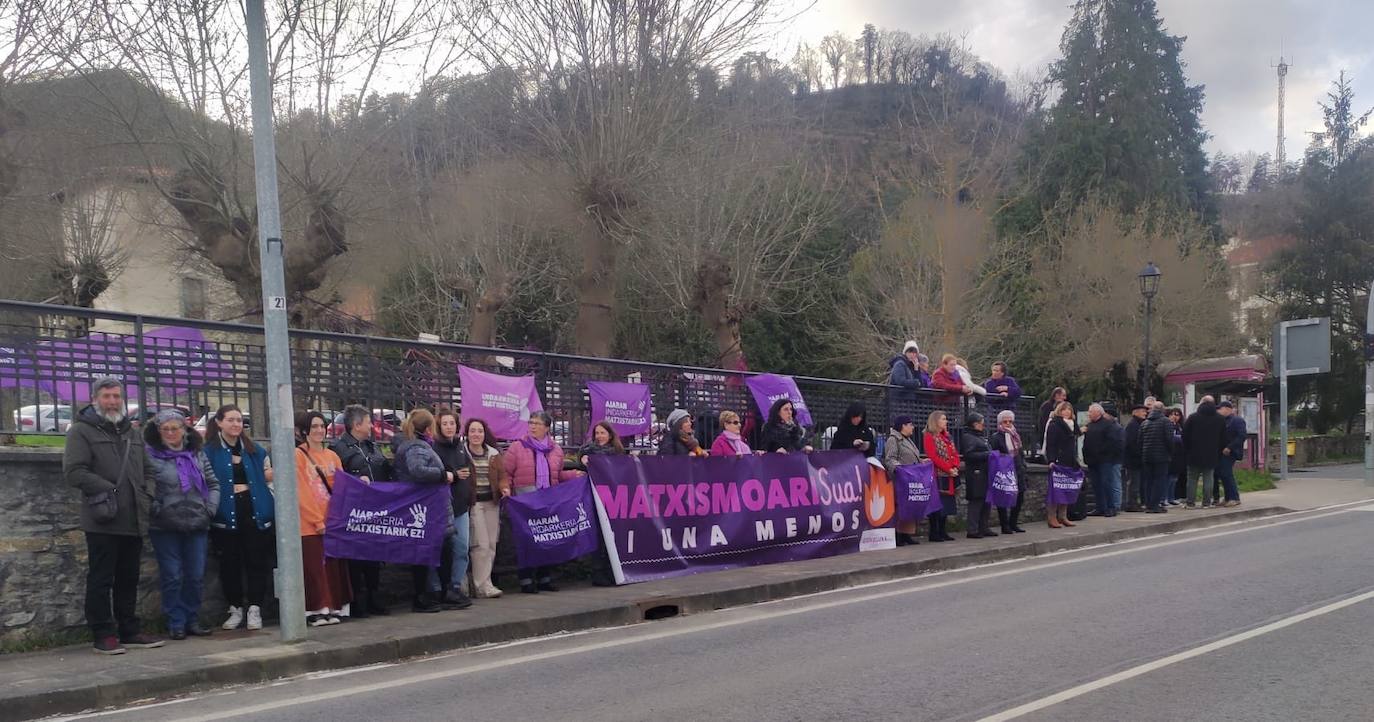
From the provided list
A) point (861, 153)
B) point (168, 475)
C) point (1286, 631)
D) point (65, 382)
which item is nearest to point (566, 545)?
point (168, 475)

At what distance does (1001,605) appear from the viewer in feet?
35.1

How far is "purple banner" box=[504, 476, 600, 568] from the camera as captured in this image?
11.5 m

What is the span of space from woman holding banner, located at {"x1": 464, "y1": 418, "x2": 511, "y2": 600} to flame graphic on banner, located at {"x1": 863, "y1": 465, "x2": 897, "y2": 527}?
5.75 meters

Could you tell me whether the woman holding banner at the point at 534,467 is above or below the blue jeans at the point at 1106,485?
above

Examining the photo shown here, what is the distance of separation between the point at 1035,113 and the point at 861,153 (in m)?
10.2

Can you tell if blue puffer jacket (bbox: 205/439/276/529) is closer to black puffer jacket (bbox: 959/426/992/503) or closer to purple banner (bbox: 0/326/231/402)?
purple banner (bbox: 0/326/231/402)

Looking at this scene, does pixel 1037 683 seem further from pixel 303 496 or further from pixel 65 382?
pixel 65 382

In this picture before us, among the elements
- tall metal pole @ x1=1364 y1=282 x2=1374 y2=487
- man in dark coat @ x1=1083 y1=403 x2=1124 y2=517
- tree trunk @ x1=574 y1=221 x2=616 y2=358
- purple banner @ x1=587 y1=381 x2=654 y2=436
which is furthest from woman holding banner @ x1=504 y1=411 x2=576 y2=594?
tall metal pole @ x1=1364 y1=282 x2=1374 y2=487

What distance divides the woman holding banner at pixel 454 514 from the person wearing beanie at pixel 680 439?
3.07 metres

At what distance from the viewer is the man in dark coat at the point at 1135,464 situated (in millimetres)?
20844

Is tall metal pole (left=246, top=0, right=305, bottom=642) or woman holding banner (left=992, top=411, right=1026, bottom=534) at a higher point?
tall metal pole (left=246, top=0, right=305, bottom=642)

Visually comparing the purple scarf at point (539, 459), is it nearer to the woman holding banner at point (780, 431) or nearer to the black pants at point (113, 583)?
the woman holding banner at point (780, 431)

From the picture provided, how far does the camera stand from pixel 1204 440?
21.2m

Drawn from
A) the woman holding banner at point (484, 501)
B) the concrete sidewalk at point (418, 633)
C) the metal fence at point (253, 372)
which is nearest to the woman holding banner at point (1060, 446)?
the concrete sidewalk at point (418, 633)
